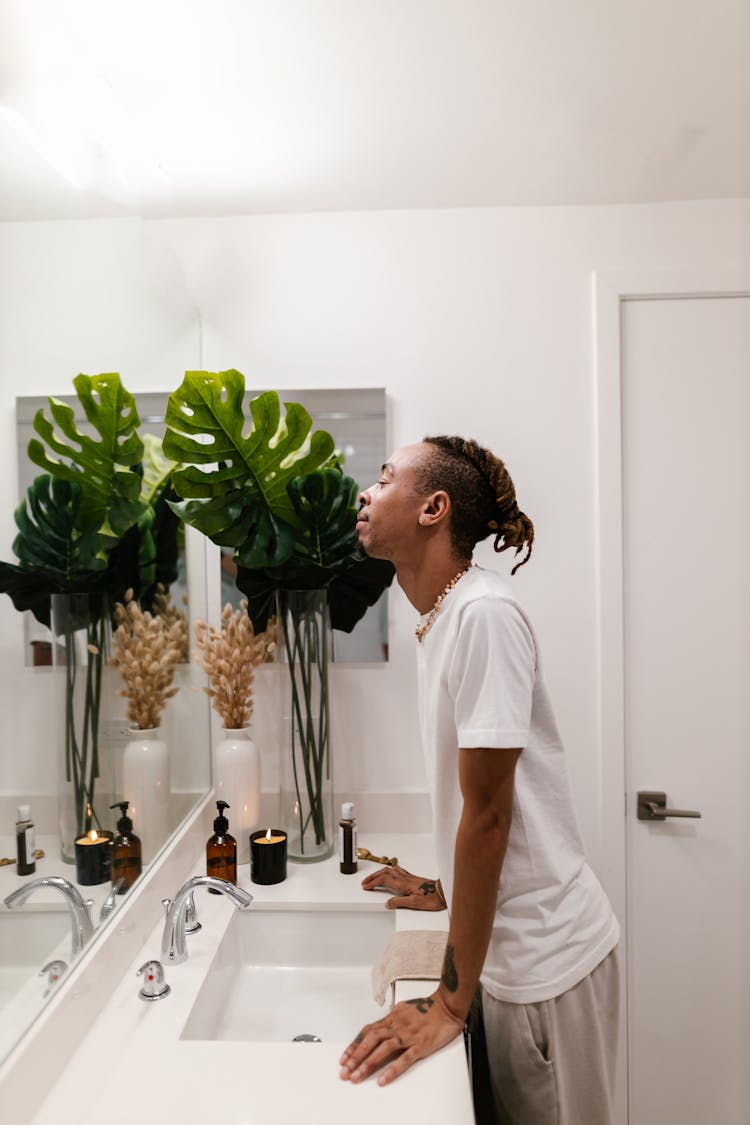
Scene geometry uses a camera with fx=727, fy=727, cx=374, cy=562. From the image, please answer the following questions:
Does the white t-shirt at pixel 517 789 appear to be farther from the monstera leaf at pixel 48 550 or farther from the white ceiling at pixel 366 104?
the white ceiling at pixel 366 104

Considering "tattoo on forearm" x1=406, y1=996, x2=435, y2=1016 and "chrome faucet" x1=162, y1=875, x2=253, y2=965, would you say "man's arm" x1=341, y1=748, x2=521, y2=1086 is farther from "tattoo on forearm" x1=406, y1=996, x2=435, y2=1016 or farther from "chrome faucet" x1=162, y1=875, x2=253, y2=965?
"chrome faucet" x1=162, y1=875, x2=253, y2=965

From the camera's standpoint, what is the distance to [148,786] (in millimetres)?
1444

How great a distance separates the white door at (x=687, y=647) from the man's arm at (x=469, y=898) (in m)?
0.93

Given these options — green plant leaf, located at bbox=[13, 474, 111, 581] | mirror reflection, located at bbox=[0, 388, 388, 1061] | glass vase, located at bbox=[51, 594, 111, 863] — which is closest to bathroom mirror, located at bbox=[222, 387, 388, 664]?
mirror reflection, located at bbox=[0, 388, 388, 1061]

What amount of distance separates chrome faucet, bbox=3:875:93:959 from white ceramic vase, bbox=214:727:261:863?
0.56m

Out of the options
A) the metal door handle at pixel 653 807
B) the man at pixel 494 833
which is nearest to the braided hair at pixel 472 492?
the man at pixel 494 833

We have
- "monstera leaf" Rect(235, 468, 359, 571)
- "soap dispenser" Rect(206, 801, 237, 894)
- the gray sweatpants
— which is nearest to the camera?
the gray sweatpants

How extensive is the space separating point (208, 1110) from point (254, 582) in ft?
3.21

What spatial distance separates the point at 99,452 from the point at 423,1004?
39.4 inches

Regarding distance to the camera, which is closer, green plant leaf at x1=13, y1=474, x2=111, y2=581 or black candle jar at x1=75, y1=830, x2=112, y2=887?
green plant leaf at x1=13, y1=474, x2=111, y2=581

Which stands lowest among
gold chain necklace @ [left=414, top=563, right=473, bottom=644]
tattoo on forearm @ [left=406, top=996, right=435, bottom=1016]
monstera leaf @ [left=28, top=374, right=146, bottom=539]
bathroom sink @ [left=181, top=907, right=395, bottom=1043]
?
bathroom sink @ [left=181, top=907, right=395, bottom=1043]

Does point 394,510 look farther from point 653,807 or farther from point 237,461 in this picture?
point 653,807

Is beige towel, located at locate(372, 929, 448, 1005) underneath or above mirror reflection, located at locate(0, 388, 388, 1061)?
underneath

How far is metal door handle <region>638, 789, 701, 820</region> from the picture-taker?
5.89 ft
